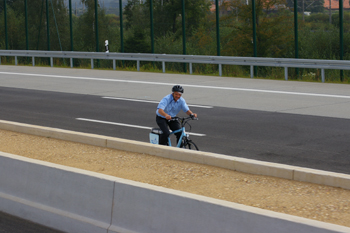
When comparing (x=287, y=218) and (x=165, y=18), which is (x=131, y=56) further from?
(x=287, y=218)

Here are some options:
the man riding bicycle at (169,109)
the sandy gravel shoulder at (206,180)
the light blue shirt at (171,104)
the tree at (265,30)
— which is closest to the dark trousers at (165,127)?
the man riding bicycle at (169,109)

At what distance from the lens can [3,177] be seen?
707cm

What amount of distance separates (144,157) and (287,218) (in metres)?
4.35

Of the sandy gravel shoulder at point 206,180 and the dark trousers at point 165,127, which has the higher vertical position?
the dark trousers at point 165,127

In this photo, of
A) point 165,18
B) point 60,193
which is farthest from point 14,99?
point 165,18

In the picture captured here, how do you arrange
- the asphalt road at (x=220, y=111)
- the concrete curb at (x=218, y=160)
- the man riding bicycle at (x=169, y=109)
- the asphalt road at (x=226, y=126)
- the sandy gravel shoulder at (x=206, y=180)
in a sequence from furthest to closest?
the asphalt road at (x=220, y=111) < the asphalt road at (x=226, y=126) < the man riding bicycle at (x=169, y=109) < the concrete curb at (x=218, y=160) < the sandy gravel shoulder at (x=206, y=180)

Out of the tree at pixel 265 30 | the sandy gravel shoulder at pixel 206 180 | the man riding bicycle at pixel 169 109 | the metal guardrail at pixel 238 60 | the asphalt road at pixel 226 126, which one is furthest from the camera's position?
the tree at pixel 265 30

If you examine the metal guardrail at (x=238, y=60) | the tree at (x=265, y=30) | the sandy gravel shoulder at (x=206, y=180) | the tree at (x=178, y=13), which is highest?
the tree at (x=178, y=13)

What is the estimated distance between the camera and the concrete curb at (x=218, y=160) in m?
6.70

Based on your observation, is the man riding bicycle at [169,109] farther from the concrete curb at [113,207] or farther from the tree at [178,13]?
the tree at [178,13]

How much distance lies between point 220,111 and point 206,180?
8.04 meters

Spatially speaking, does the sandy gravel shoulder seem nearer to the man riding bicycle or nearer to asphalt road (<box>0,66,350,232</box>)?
the man riding bicycle

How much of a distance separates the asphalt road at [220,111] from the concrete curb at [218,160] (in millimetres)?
1862

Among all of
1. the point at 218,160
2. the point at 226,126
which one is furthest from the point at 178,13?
the point at 218,160
